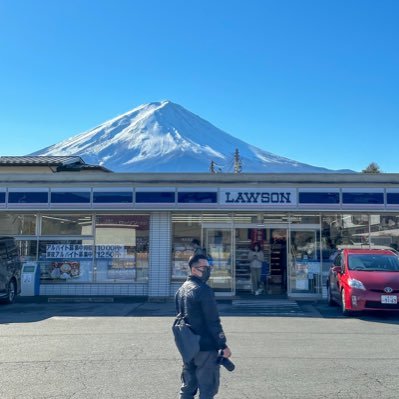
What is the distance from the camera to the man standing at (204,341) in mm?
4797

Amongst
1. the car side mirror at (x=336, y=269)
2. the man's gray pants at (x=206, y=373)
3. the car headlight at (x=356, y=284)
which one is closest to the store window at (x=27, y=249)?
the car side mirror at (x=336, y=269)

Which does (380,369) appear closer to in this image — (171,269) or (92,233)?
(171,269)

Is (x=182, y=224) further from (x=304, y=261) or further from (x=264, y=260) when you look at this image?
(x=304, y=261)

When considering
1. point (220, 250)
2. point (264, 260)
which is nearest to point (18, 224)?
point (220, 250)

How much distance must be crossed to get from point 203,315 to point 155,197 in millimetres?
12961

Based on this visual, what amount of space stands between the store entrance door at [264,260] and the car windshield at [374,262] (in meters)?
4.09

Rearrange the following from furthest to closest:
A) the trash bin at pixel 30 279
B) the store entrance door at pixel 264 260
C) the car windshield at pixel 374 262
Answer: the store entrance door at pixel 264 260, the trash bin at pixel 30 279, the car windshield at pixel 374 262

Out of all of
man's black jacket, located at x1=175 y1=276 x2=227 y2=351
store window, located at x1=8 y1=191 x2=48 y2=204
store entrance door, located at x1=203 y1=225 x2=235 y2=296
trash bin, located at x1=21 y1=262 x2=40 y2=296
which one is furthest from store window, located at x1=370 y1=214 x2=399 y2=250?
man's black jacket, located at x1=175 y1=276 x2=227 y2=351

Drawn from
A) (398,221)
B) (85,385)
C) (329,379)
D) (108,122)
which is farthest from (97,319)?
(108,122)

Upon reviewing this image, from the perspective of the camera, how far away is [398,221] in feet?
58.9

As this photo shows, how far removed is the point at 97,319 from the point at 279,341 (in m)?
5.02

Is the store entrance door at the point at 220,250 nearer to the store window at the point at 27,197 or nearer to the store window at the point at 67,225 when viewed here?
the store window at the point at 67,225

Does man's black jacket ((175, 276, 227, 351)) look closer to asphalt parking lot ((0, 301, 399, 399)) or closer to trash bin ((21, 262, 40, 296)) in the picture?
asphalt parking lot ((0, 301, 399, 399))

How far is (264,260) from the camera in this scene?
18312 mm
